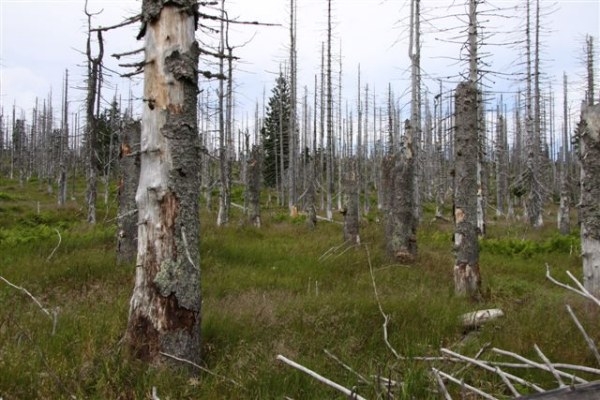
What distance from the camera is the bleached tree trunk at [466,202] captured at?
7547 mm

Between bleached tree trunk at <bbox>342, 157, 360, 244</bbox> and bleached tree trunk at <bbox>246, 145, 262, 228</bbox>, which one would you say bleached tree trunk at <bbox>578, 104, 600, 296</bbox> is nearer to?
bleached tree trunk at <bbox>342, 157, 360, 244</bbox>

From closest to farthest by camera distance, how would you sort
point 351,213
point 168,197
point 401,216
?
point 168,197 < point 401,216 < point 351,213

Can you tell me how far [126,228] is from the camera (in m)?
8.90

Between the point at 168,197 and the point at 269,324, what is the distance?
207 centimetres

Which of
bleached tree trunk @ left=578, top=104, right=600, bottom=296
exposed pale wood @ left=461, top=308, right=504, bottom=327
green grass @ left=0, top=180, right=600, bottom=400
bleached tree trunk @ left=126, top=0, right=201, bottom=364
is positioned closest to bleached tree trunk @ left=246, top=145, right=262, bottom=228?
green grass @ left=0, top=180, right=600, bottom=400

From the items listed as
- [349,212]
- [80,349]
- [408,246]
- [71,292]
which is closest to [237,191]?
[349,212]

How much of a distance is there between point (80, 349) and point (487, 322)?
4.39 meters

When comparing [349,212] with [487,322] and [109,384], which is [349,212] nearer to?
[487,322]

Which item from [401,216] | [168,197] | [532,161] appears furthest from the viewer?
[532,161]

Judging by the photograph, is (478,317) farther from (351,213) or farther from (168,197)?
(351,213)

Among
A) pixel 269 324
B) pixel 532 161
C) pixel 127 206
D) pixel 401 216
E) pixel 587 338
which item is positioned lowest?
pixel 269 324

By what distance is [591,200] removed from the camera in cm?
707

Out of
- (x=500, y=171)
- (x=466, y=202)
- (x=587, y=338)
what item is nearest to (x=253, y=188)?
(x=466, y=202)

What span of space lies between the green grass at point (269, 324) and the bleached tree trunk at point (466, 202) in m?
0.38
